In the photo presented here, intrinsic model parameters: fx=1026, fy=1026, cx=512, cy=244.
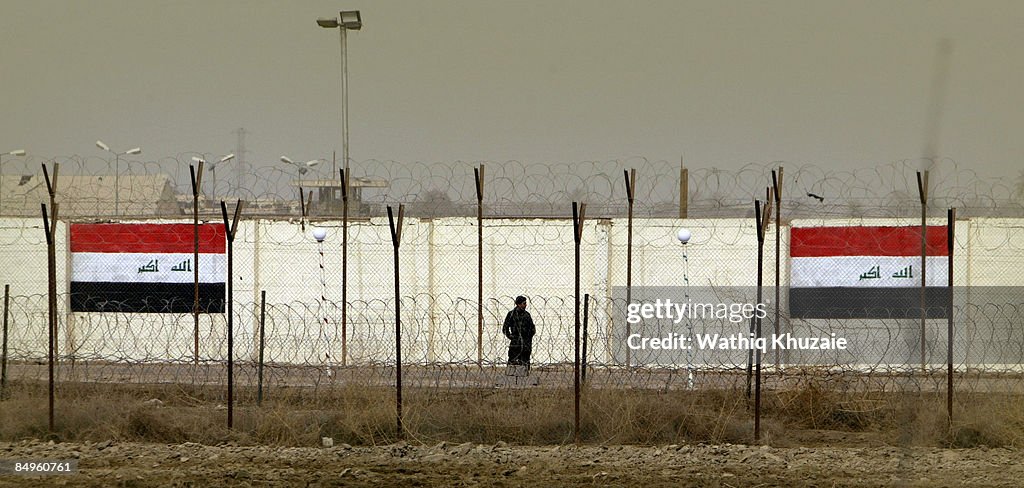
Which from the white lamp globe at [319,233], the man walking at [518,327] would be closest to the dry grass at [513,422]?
the man walking at [518,327]

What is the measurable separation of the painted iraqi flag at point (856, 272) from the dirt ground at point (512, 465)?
17.4 feet

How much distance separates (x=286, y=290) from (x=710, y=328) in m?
5.84

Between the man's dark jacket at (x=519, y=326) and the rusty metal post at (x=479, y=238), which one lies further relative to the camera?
the rusty metal post at (x=479, y=238)

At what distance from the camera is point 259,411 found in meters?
9.08

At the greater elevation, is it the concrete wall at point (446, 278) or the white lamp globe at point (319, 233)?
the white lamp globe at point (319, 233)

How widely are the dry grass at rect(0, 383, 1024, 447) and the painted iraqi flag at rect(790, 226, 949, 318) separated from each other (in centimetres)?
391

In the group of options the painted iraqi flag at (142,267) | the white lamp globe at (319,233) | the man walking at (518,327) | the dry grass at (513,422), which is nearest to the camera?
the dry grass at (513,422)

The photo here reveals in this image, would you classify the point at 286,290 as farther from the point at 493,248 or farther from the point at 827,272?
the point at 827,272

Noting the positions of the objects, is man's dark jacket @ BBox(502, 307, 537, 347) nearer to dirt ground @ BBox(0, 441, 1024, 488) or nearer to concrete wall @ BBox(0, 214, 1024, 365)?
concrete wall @ BBox(0, 214, 1024, 365)

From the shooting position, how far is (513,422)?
897 centimetres

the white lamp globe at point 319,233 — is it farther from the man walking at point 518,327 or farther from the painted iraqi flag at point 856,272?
the painted iraqi flag at point 856,272

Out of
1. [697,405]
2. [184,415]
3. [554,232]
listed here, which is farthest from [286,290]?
[697,405]

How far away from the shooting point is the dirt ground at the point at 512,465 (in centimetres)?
735

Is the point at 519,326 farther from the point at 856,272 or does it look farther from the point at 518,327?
the point at 856,272
